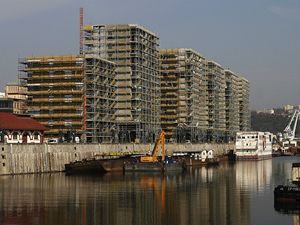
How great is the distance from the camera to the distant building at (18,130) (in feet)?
486

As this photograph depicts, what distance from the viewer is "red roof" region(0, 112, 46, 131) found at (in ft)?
488

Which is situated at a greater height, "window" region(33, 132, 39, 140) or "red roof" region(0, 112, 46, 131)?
"red roof" region(0, 112, 46, 131)

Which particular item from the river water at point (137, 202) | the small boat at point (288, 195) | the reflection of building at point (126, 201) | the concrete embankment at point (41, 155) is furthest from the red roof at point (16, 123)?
the small boat at point (288, 195)

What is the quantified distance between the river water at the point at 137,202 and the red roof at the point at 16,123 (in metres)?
27.4

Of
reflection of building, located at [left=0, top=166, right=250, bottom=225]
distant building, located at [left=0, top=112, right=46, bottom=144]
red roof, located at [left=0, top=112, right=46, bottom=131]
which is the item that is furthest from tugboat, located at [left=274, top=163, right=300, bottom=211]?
red roof, located at [left=0, top=112, right=46, bottom=131]

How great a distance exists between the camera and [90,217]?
69.9m

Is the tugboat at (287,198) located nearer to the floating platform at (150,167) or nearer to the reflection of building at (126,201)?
the reflection of building at (126,201)

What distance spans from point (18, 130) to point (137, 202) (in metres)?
74.0

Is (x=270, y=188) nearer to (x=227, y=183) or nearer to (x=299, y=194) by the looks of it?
(x=227, y=183)

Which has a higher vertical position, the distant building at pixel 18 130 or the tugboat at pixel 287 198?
the distant building at pixel 18 130

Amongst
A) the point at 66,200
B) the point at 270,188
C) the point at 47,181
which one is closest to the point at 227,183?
the point at 270,188

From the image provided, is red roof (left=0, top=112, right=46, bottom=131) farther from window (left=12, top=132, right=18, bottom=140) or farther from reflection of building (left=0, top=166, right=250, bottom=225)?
reflection of building (left=0, top=166, right=250, bottom=225)

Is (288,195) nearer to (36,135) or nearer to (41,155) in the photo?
(41,155)

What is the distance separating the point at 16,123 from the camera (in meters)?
153
